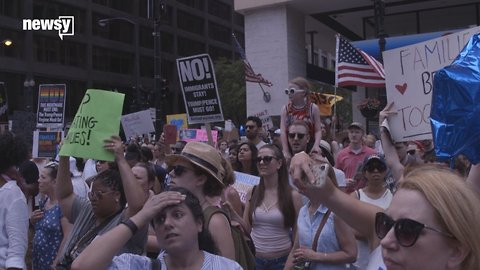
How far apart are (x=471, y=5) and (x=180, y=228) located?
1085 inches

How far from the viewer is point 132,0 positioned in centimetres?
5878

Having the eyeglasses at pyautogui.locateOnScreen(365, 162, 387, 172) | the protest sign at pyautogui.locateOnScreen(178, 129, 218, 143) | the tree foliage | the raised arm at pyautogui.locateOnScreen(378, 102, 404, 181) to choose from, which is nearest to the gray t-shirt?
the raised arm at pyautogui.locateOnScreen(378, 102, 404, 181)

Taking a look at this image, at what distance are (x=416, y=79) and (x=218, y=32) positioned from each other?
68582 millimetres

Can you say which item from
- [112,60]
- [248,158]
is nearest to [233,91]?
[112,60]

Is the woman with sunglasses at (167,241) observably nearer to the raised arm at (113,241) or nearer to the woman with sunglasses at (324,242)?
the raised arm at (113,241)

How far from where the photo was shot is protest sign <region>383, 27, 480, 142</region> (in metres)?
3.97

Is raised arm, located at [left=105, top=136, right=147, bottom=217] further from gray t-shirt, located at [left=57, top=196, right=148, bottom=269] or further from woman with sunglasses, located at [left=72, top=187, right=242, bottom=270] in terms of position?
woman with sunglasses, located at [left=72, top=187, right=242, bottom=270]

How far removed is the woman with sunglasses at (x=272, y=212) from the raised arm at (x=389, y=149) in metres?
1.13

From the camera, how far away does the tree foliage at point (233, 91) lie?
50.4 metres

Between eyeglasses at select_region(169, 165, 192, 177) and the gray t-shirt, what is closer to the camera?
the gray t-shirt

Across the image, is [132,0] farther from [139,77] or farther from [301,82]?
[301,82]

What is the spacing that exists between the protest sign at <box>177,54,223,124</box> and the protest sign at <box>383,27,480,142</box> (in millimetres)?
3780

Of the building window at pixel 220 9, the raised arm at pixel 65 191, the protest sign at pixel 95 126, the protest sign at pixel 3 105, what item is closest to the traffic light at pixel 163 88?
the protest sign at pixel 3 105

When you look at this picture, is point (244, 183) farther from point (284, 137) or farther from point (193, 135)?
point (193, 135)
